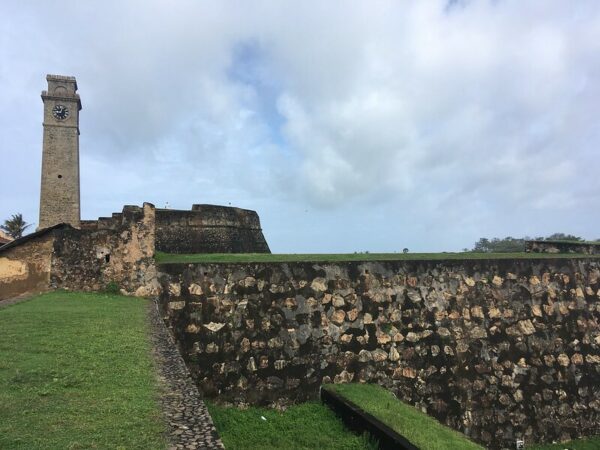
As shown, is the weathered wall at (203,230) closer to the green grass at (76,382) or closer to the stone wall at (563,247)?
the green grass at (76,382)

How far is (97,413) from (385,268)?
6607 millimetres

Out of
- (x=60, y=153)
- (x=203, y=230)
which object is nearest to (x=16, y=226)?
(x=60, y=153)

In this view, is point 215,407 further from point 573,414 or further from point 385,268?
point 573,414

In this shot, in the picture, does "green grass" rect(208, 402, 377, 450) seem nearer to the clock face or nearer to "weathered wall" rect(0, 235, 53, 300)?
"weathered wall" rect(0, 235, 53, 300)

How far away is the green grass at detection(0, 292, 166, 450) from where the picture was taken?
2828 mm

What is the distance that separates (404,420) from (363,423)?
1.80ft

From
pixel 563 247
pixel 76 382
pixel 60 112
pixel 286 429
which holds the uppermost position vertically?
pixel 60 112

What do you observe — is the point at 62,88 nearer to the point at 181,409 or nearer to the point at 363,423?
the point at 363,423

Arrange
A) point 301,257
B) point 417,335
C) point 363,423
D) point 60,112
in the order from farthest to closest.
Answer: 1. point 60,112
2. point 301,257
3. point 417,335
4. point 363,423

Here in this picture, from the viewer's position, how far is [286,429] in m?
6.90

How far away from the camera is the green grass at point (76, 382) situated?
2.83 meters

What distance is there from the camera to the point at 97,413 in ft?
10.5

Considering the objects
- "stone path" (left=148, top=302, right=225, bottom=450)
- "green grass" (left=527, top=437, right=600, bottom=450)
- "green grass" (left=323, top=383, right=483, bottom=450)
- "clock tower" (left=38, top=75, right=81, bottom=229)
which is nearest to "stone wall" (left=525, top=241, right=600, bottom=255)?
"green grass" (left=527, top=437, right=600, bottom=450)

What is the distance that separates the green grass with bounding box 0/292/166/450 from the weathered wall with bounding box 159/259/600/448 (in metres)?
1.89
